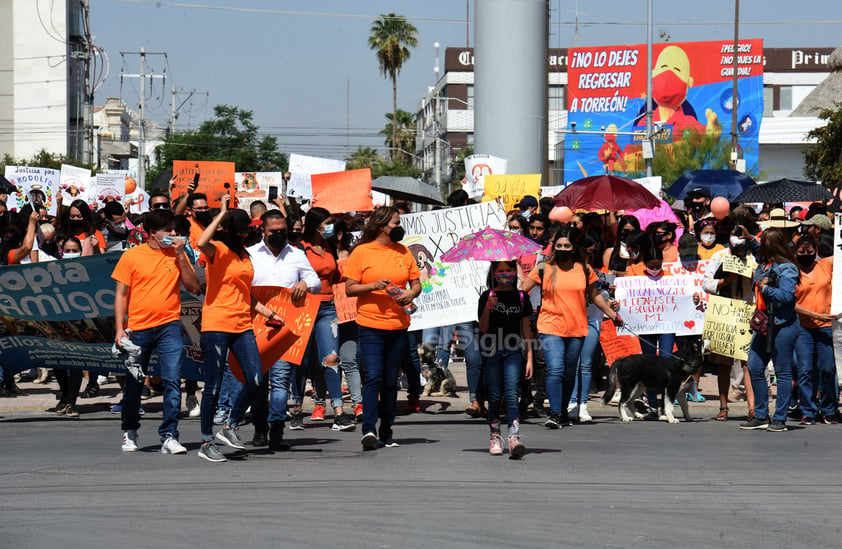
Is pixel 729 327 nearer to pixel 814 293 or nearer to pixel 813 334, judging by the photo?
pixel 813 334

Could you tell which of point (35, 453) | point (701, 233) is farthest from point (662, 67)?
point (35, 453)

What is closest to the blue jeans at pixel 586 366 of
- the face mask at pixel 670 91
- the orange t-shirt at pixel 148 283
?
the orange t-shirt at pixel 148 283

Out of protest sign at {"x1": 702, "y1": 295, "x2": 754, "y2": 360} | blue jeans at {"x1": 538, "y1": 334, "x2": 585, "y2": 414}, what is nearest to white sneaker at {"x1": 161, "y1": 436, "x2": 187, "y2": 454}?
blue jeans at {"x1": 538, "y1": 334, "x2": 585, "y2": 414}

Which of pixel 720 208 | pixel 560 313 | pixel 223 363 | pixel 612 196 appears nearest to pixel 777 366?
pixel 560 313

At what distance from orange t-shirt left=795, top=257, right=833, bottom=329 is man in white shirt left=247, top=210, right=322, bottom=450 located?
484 centimetres

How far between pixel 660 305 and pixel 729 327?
751 mm

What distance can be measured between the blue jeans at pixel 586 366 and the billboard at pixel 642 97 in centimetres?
7006

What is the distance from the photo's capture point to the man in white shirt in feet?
31.6

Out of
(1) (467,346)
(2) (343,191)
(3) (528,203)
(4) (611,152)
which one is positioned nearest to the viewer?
(1) (467,346)

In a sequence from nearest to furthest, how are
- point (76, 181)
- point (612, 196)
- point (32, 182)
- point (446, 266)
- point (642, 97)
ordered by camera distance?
point (446, 266) < point (612, 196) < point (32, 182) < point (76, 181) < point (642, 97)

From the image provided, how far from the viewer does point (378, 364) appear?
9.61m

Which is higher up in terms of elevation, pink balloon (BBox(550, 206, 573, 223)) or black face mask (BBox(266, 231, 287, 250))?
pink balloon (BBox(550, 206, 573, 223))

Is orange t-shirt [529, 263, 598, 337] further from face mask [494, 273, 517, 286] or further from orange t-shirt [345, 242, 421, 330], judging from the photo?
orange t-shirt [345, 242, 421, 330]

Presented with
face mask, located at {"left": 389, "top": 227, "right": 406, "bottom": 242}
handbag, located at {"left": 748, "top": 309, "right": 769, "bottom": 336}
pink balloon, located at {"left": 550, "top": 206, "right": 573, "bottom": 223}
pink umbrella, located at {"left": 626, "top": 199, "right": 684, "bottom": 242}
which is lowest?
handbag, located at {"left": 748, "top": 309, "right": 769, "bottom": 336}
